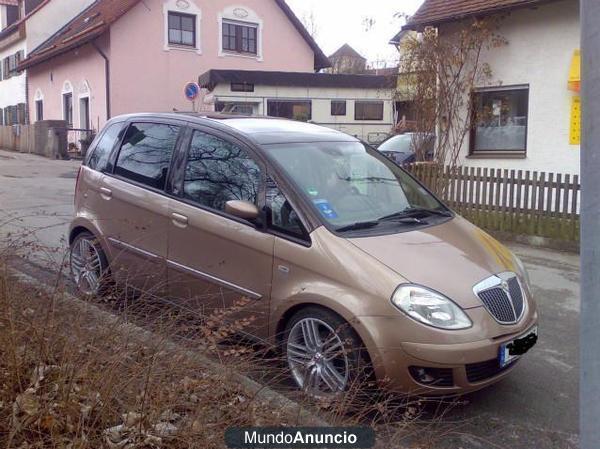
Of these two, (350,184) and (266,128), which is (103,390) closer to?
(350,184)

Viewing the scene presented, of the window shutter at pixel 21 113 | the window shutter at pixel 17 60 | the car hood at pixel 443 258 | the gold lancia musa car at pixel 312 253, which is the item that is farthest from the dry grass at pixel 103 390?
the window shutter at pixel 21 113

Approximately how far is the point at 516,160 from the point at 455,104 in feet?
5.31

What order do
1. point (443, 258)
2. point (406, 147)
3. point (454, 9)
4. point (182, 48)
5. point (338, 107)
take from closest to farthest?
point (443, 258)
point (454, 9)
point (406, 147)
point (182, 48)
point (338, 107)

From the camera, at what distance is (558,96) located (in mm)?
11133

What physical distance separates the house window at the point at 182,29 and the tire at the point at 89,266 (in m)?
22.5

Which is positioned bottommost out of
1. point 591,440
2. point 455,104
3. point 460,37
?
point 591,440

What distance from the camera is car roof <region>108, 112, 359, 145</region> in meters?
4.82

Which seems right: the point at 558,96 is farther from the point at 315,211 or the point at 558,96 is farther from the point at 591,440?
the point at 591,440

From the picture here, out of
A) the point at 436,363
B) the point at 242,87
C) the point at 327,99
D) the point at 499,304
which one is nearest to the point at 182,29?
the point at 242,87

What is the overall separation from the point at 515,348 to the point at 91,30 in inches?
969

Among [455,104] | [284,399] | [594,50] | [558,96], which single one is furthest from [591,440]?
[455,104]

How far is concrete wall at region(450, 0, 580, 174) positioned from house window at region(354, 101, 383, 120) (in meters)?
16.0

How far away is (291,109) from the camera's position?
26094 mm

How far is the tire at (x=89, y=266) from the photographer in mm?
3861
